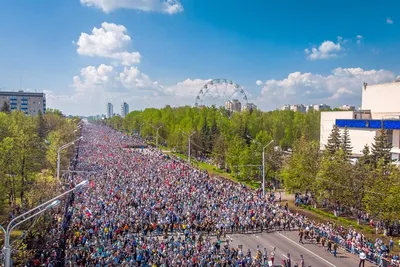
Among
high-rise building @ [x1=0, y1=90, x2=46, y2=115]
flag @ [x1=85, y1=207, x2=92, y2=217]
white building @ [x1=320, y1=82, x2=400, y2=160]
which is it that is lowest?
flag @ [x1=85, y1=207, x2=92, y2=217]

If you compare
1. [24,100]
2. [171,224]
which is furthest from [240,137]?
[24,100]

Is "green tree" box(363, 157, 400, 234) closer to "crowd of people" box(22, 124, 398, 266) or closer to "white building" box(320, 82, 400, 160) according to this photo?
"crowd of people" box(22, 124, 398, 266)

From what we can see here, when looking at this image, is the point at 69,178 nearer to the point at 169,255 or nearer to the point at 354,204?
the point at 169,255

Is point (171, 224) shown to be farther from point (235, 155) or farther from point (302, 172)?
point (235, 155)

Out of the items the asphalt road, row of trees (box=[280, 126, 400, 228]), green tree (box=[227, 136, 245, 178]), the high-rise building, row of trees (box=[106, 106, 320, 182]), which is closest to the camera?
the asphalt road

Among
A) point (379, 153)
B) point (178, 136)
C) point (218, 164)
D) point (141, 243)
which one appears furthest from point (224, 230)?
point (178, 136)

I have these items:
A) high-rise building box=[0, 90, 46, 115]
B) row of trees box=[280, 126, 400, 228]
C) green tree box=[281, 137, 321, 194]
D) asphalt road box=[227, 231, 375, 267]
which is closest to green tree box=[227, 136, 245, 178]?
row of trees box=[280, 126, 400, 228]

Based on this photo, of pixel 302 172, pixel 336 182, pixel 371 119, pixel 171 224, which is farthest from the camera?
pixel 371 119
